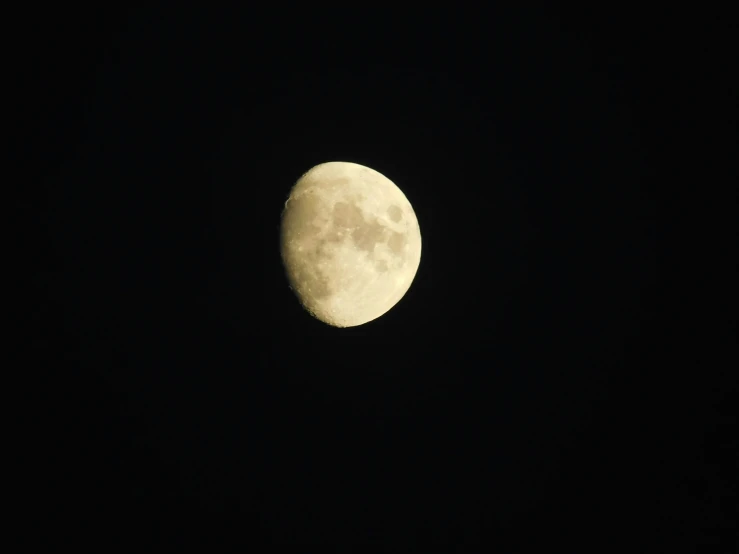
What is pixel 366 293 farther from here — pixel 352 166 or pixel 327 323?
pixel 352 166

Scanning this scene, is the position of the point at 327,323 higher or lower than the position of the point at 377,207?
lower

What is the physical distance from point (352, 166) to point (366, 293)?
1138 mm

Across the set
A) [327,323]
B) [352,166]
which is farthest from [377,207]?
[327,323]

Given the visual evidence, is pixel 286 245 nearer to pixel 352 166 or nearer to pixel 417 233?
pixel 352 166

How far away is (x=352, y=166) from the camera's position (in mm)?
4027

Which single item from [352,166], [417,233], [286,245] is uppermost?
[352,166]

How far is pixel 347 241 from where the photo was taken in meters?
3.67

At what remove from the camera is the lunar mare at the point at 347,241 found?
12.1 feet

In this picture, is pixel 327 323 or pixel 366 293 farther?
pixel 327 323

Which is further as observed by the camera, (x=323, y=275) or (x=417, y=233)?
(x=417, y=233)

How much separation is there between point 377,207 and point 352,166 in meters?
0.51

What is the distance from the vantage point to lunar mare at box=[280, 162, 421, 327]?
3695 millimetres

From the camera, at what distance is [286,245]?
12.8ft

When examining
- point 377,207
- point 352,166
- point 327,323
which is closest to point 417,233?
point 377,207
